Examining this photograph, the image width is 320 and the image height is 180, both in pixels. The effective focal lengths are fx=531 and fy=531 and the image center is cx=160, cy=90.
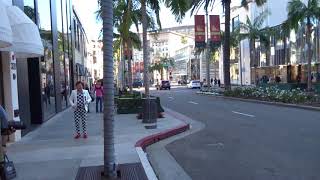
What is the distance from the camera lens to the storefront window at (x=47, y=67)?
23.2 metres

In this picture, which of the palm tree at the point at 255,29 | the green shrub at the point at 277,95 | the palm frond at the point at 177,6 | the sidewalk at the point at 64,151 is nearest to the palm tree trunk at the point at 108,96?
the sidewalk at the point at 64,151

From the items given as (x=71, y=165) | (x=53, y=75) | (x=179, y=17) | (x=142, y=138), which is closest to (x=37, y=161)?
(x=71, y=165)

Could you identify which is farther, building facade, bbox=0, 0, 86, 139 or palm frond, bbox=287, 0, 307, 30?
palm frond, bbox=287, 0, 307, 30

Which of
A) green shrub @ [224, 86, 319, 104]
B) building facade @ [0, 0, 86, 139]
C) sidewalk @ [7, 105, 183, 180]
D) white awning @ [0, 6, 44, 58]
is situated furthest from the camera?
green shrub @ [224, 86, 319, 104]

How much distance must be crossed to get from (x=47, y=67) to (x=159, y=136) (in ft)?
37.2

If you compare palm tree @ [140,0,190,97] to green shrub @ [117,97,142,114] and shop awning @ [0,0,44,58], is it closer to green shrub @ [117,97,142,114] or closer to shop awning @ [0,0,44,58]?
green shrub @ [117,97,142,114]

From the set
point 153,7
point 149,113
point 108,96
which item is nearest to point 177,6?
point 153,7

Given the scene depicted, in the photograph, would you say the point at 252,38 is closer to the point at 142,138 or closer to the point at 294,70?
the point at 294,70

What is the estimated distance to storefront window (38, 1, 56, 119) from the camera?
23202 mm

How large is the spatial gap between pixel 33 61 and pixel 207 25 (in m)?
35.4

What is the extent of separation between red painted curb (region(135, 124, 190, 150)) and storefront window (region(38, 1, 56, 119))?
7686mm

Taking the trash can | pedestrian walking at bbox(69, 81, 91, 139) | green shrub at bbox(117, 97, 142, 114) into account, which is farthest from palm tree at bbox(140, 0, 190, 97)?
pedestrian walking at bbox(69, 81, 91, 139)

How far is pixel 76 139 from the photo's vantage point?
14.9 metres

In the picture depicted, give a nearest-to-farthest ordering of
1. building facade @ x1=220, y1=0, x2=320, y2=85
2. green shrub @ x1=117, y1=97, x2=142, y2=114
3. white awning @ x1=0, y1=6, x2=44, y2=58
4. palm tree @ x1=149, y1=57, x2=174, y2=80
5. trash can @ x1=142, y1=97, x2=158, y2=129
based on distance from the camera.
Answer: white awning @ x1=0, y1=6, x2=44, y2=58 < trash can @ x1=142, y1=97, x2=158, y2=129 < green shrub @ x1=117, y1=97, x2=142, y2=114 < building facade @ x1=220, y1=0, x2=320, y2=85 < palm tree @ x1=149, y1=57, x2=174, y2=80
